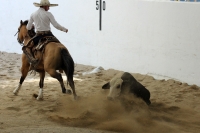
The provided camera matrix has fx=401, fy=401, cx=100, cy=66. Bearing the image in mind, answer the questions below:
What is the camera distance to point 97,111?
6.21 metres

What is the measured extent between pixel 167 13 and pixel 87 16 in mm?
2551

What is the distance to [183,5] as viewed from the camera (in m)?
8.45

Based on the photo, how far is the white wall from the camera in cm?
850

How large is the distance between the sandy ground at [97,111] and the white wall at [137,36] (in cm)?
50

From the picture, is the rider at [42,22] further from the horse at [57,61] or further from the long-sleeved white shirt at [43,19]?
the horse at [57,61]

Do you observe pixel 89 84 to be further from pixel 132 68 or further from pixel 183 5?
pixel 183 5

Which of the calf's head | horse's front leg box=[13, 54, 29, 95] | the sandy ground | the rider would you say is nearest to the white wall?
the sandy ground

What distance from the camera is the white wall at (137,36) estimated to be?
8.50m

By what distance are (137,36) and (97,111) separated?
3.71 metres

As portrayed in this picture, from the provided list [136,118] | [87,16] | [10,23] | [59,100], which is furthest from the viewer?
[10,23]

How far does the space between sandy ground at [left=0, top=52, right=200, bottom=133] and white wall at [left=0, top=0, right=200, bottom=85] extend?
0.50 metres

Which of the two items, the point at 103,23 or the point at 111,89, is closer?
the point at 111,89

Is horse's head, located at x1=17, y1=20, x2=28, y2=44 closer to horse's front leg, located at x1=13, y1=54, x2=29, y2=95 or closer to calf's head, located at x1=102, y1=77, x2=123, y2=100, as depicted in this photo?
horse's front leg, located at x1=13, y1=54, x2=29, y2=95

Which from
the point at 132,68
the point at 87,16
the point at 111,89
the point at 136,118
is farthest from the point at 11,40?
the point at 136,118
